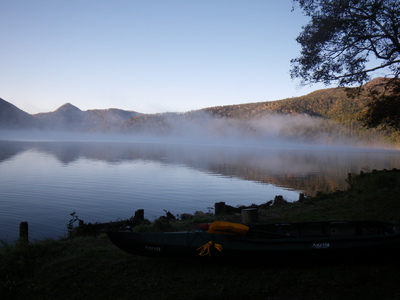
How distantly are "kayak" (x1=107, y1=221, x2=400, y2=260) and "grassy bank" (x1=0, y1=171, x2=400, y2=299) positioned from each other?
12.8 inches

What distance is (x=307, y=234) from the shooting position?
26.9ft

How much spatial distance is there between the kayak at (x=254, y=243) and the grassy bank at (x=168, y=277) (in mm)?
325

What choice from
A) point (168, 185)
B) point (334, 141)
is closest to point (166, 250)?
point (168, 185)

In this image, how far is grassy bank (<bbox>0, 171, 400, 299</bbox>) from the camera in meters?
6.07

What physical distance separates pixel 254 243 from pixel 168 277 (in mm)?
2097

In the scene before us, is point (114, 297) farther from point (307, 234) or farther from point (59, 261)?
point (307, 234)

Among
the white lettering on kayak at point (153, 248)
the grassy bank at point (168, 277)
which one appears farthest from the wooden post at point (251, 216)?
the white lettering on kayak at point (153, 248)

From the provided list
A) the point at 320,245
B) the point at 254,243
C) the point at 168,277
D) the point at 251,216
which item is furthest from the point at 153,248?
the point at 251,216

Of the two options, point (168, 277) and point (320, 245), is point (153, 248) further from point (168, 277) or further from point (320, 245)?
point (320, 245)

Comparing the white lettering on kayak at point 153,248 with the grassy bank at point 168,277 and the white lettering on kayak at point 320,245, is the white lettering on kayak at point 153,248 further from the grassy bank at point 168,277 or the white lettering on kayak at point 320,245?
the white lettering on kayak at point 320,245

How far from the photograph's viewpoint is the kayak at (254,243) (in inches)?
273

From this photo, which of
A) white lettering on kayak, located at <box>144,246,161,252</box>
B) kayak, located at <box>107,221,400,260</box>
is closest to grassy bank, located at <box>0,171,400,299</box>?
kayak, located at <box>107,221,400,260</box>

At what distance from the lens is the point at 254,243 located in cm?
720

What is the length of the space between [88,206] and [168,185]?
11.8m
